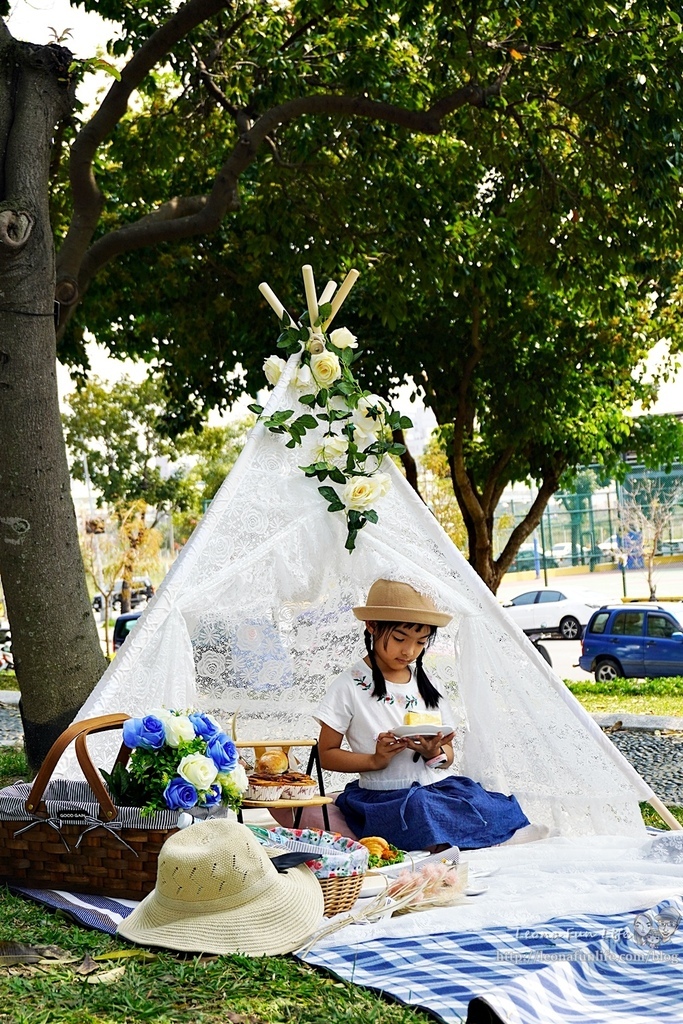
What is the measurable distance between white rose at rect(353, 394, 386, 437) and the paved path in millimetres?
3187

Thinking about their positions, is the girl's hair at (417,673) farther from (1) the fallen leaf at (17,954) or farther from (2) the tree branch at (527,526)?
(2) the tree branch at (527,526)

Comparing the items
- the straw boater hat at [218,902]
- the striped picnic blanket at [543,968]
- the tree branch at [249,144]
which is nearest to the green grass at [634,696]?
the tree branch at [249,144]

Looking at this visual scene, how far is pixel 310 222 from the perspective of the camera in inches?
379

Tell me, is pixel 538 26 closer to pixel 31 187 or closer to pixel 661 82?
pixel 661 82

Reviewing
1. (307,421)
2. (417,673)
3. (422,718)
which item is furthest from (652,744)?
(307,421)

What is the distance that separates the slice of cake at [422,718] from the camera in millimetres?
4938

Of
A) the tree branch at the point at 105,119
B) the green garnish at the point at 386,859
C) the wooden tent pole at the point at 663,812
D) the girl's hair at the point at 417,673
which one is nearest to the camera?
the green garnish at the point at 386,859

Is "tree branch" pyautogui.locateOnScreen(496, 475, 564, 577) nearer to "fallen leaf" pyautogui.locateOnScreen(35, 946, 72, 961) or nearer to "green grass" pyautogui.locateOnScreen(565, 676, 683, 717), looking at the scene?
"green grass" pyautogui.locateOnScreen(565, 676, 683, 717)

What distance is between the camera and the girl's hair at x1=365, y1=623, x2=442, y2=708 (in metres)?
5.07

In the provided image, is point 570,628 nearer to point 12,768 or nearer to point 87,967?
point 12,768

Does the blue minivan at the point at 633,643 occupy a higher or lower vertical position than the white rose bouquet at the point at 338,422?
lower

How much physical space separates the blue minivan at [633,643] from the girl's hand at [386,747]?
10904 millimetres

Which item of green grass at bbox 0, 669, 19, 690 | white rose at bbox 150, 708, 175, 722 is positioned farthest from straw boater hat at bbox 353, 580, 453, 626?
green grass at bbox 0, 669, 19, 690

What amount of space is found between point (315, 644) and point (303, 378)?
147 centimetres
